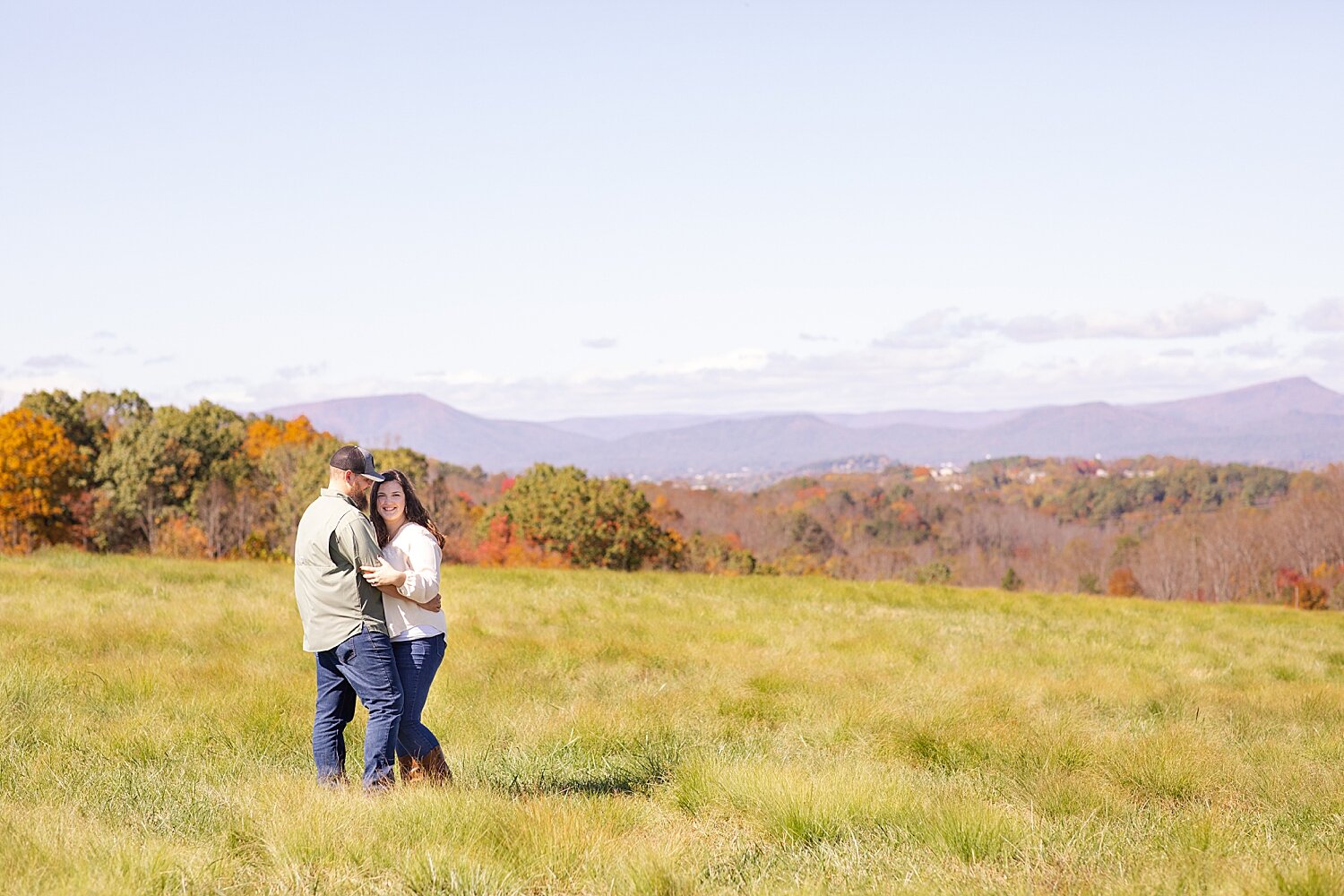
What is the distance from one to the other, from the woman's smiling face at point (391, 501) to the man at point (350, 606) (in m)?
0.15

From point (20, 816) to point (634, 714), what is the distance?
13.9 feet

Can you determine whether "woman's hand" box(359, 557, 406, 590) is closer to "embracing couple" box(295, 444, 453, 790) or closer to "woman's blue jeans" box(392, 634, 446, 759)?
"embracing couple" box(295, 444, 453, 790)

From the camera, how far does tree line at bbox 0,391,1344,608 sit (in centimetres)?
5519

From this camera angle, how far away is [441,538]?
604 centimetres

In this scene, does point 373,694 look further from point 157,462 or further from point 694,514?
point 694,514

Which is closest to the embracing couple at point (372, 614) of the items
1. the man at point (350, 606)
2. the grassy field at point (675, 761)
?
the man at point (350, 606)

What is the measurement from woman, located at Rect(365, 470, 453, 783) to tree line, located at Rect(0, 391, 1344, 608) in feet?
30.6

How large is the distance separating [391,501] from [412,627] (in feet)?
2.27

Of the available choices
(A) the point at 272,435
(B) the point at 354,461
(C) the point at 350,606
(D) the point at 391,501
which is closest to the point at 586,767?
(C) the point at 350,606

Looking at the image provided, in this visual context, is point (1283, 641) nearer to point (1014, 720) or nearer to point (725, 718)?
point (1014, 720)

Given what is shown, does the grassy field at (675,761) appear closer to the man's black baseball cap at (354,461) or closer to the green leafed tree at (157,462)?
the man's black baseball cap at (354,461)

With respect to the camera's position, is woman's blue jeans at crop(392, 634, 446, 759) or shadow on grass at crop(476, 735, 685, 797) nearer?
woman's blue jeans at crop(392, 634, 446, 759)

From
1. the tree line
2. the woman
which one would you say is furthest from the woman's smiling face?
the tree line

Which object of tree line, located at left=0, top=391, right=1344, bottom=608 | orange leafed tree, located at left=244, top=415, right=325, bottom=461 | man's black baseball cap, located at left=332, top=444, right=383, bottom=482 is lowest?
tree line, located at left=0, top=391, right=1344, bottom=608
